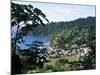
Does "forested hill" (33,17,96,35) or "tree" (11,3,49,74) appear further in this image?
"forested hill" (33,17,96,35)

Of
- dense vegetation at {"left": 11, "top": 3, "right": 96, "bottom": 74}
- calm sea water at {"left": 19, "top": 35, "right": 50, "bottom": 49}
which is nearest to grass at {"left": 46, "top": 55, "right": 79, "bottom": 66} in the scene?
dense vegetation at {"left": 11, "top": 3, "right": 96, "bottom": 74}

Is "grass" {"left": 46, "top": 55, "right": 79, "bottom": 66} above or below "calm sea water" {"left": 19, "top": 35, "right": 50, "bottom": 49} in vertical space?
below

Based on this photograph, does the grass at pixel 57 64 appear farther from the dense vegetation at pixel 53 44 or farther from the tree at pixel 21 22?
the tree at pixel 21 22

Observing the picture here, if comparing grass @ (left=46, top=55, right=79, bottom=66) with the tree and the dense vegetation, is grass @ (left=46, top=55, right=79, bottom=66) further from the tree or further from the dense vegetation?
the tree

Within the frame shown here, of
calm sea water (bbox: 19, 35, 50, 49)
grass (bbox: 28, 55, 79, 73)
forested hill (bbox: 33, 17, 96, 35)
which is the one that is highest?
forested hill (bbox: 33, 17, 96, 35)

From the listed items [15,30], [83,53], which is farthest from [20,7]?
[83,53]

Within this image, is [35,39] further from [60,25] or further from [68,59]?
[68,59]

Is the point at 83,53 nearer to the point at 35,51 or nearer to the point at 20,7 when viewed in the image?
the point at 35,51

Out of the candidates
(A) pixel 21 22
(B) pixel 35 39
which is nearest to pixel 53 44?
(B) pixel 35 39
